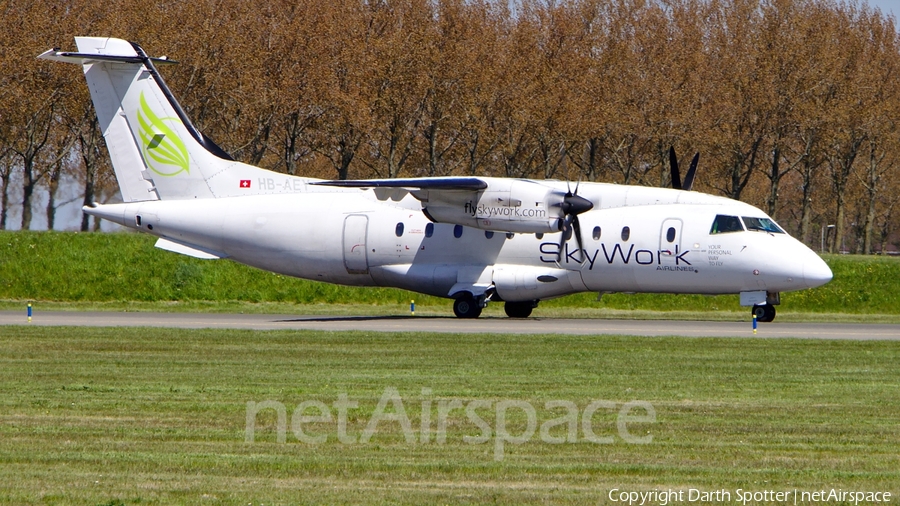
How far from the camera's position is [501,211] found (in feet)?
100

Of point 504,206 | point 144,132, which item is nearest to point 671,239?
point 504,206

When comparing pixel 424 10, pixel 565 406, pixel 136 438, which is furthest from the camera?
pixel 424 10

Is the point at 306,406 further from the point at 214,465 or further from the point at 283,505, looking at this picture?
the point at 283,505

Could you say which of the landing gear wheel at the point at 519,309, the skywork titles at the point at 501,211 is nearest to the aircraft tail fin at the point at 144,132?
the skywork titles at the point at 501,211

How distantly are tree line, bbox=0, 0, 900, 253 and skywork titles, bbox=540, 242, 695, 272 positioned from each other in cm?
2338

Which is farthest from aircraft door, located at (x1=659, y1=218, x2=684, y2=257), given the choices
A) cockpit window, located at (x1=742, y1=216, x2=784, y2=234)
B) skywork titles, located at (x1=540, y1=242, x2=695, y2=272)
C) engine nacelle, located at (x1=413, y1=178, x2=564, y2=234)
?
engine nacelle, located at (x1=413, y1=178, x2=564, y2=234)

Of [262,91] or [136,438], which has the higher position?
[262,91]

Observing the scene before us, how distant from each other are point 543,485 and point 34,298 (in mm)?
36465

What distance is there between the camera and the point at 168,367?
19.9 meters

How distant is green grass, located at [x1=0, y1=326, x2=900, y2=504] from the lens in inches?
407

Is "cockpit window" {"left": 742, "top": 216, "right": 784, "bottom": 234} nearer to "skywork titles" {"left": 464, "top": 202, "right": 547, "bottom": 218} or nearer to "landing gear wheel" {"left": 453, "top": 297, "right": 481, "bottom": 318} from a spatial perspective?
"skywork titles" {"left": 464, "top": 202, "right": 547, "bottom": 218}

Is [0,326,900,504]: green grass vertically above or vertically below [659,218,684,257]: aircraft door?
below

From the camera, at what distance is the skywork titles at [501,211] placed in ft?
99.2

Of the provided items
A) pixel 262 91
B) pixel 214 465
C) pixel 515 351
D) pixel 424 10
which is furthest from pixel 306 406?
pixel 424 10
